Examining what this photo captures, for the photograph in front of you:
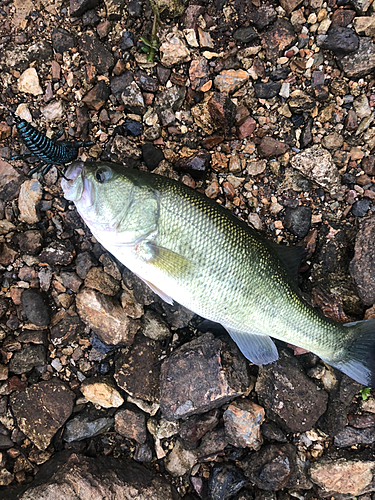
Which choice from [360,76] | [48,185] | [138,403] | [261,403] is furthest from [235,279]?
[360,76]

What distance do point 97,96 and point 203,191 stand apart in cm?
157

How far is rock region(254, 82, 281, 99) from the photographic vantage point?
155 inches

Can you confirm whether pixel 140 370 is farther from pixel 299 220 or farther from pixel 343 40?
pixel 343 40

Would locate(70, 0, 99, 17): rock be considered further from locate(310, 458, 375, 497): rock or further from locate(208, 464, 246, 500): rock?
locate(310, 458, 375, 497): rock

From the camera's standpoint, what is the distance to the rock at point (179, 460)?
12.6 ft

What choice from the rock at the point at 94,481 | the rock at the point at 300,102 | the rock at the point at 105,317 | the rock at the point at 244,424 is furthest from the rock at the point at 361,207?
the rock at the point at 94,481

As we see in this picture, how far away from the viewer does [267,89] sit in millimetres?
3947

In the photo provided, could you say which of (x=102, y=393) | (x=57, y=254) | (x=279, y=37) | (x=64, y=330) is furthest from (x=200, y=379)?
(x=279, y=37)

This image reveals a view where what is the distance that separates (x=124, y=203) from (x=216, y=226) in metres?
0.86

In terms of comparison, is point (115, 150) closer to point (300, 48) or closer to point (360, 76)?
point (300, 48)

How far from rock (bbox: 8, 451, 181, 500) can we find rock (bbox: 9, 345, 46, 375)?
38.9 inches

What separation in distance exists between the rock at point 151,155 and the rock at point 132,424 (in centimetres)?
272

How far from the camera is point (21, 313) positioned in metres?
3.83

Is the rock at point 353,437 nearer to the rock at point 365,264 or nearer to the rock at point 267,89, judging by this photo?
the rock at point 365,264
